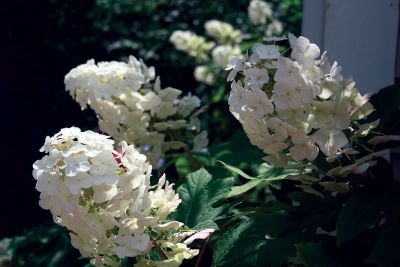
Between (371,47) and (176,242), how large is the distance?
3.11 feet

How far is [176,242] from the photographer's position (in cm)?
137

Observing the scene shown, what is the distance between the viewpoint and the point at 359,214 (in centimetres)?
133

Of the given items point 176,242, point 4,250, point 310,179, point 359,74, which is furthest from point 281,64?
point 4,250

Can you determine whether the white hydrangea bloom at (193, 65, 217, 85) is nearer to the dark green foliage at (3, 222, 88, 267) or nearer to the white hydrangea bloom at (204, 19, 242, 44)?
the white hydrangea bloom at (204, 19, 242, 44)

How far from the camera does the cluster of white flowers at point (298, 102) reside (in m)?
1.25

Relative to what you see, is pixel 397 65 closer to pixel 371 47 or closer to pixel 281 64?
pixel 371 47

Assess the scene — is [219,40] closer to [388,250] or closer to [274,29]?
[274,29]

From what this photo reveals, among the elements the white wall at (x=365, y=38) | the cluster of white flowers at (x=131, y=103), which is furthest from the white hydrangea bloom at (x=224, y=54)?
the white wall at (x=365, y=38)

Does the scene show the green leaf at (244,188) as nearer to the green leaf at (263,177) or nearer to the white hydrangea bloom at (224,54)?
the green leaf at (263,177)

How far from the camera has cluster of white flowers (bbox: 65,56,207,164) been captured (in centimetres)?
195

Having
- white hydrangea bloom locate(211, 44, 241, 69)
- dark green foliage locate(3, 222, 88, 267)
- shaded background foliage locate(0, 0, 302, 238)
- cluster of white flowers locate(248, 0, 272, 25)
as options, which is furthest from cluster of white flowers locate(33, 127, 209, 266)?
shaded background foliage locate(0, 0, 302, 238)

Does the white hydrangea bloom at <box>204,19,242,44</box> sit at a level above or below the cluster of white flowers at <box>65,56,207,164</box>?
above

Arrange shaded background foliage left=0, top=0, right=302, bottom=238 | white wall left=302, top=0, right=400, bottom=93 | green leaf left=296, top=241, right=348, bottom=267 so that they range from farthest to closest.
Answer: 1. shaded background foliage left=0, top=0, right=302, bottom=238
2. white wall left=302, top=0, right=400, bottom=93
3. green leaf left=296, top=241, right=348, bottom=267

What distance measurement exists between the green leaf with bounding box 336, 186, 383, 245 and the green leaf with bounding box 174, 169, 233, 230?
327 millimetres
